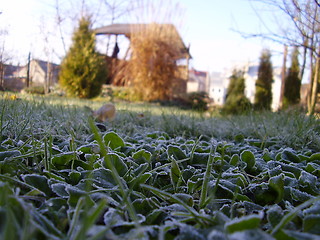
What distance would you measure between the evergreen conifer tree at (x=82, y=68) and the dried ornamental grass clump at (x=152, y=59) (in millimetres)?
1622

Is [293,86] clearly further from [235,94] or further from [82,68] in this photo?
[82,68]

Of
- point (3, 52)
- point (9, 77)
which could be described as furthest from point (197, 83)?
point (3, 52)

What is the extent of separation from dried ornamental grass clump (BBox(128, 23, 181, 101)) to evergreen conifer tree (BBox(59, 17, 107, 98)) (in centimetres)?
162

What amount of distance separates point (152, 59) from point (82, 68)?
9.83 ft

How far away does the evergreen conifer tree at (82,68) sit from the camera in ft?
36.3

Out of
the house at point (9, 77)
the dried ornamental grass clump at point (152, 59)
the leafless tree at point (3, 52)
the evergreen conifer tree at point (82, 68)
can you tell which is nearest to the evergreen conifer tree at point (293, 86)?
the dried ornamental grass clump at point (152, 59)

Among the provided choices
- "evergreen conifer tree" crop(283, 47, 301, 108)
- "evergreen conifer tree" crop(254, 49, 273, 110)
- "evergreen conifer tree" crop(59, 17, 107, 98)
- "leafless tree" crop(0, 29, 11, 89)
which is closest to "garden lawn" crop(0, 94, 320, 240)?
"leafless tree" crop(0, 29, 11, 89)

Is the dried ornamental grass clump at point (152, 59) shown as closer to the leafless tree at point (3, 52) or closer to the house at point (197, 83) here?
the house at point (197, 83)

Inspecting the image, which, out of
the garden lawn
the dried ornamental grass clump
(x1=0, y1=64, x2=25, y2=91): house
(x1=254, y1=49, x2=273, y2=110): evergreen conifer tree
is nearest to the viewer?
the garden lawn

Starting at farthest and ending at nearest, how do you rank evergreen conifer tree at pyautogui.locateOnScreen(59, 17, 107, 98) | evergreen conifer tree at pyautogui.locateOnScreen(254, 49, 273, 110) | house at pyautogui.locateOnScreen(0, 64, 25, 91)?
→ evergreen conifer tree at pyautogui.locateOnScreen(254, 49, 273, 110), evergreen conifer tree at pyautogui.locateOnScreen(59, 17, 107, 98), house at pyautogui.locateOnScreen(0, 64, 25, 91)

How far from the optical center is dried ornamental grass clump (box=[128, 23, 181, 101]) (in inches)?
462

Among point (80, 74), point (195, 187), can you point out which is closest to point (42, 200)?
point (195, 187)

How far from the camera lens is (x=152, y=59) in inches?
462

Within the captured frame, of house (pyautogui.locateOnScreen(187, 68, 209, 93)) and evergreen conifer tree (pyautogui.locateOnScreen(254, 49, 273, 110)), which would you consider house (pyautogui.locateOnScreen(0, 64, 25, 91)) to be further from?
house (pyautogui.locateOnScreen(187, 68, 209, 93))
